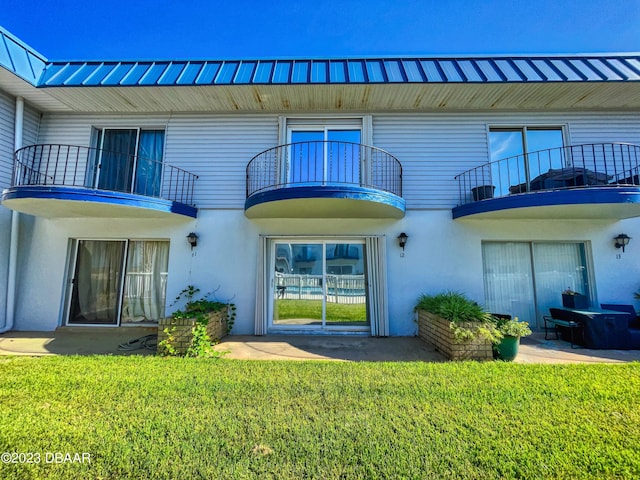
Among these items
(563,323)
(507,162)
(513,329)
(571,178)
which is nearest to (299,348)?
(513,329)

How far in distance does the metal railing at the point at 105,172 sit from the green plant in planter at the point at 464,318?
6.59 meters

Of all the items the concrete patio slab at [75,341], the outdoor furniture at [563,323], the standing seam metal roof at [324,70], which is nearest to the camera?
the concrete patio slab at [75,341]

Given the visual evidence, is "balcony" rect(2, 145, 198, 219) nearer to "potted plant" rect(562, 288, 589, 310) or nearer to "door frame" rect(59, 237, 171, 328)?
"door frame" rect(59, 237, 171, 328)

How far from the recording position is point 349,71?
21.8 ft

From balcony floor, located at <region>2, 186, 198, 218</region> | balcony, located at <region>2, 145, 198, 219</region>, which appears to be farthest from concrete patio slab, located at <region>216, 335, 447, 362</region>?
balcony, located at <region>2, 145, 198, 219</region>

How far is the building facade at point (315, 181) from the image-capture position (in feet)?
21.5

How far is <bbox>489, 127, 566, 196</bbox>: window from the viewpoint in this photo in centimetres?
700

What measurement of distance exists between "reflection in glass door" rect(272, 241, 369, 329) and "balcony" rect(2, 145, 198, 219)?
283 centimetres

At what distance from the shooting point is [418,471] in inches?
83.8

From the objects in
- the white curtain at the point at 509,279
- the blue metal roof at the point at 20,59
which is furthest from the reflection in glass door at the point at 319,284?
the blue metal roof at the point at 20,59

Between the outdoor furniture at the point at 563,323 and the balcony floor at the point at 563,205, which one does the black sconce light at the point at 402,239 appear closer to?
the balcony floor at the point at 563,205

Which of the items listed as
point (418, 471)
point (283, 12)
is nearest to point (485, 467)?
point (418, 471)

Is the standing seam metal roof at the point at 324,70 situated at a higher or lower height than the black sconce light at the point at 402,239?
higher

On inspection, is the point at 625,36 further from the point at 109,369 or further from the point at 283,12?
the point at 109,369
